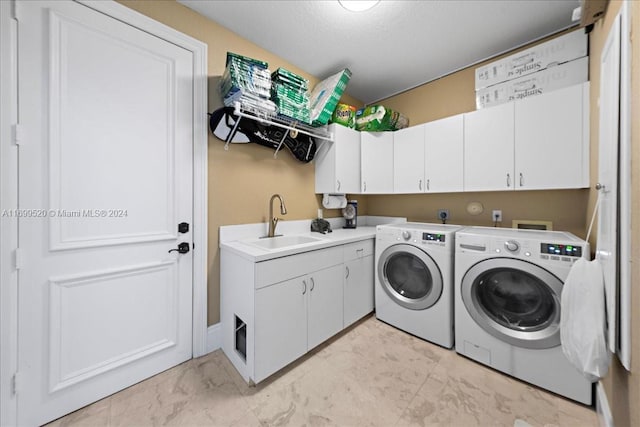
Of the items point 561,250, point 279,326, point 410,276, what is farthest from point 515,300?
point 279,326

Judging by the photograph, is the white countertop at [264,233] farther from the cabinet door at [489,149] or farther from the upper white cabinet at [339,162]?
the cabinet door at [489,149]

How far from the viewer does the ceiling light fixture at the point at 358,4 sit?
158cm

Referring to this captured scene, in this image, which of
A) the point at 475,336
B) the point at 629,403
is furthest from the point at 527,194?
the point at 629,403

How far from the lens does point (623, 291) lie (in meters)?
0.88

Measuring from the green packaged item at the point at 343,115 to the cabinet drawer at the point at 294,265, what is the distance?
1.33 m

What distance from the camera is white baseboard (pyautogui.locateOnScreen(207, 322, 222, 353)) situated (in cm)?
182

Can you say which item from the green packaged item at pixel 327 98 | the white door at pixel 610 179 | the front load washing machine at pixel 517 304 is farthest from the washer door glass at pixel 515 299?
the green packaged item at pixel 327 98

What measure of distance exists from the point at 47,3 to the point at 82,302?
1574mm

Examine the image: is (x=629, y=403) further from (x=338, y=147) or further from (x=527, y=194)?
(x=338, y=147)

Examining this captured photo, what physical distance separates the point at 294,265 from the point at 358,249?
2.54ft

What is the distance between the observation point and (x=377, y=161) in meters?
2.64

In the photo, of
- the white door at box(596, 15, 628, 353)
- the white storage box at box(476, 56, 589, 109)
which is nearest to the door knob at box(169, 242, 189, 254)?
the white door at box(596, 15, 628, 353)

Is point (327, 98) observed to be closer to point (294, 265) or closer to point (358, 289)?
point (294, 265)

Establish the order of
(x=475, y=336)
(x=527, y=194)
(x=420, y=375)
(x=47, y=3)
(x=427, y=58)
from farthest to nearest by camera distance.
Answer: (x=427, y=58)
(x=527, y=194)
(x=475, y=336)
(x=420, y=375)
(x=47, y=3)
